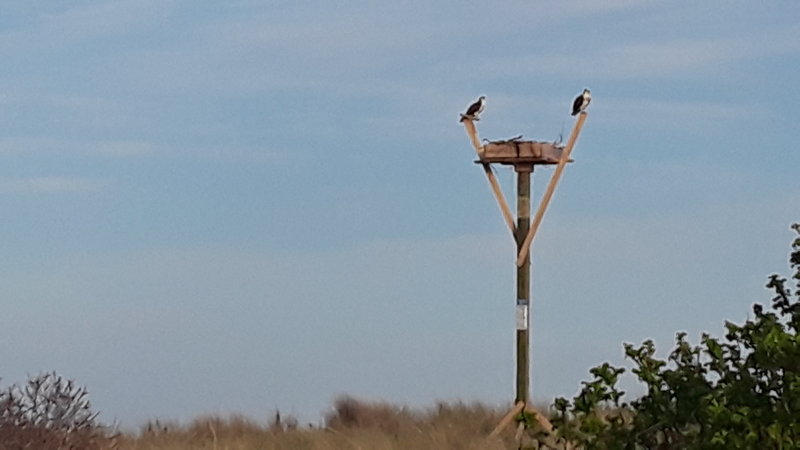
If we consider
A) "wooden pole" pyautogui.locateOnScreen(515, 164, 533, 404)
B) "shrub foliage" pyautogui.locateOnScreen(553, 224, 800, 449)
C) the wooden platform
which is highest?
the wooden platform

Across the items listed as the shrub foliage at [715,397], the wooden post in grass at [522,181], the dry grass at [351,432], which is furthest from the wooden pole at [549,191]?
the shrub foliage at [715,397]

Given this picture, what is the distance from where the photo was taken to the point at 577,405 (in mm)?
6824

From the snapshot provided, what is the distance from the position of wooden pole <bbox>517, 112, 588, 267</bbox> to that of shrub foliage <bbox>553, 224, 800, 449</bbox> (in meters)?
6.56

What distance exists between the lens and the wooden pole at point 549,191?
13.6 metres

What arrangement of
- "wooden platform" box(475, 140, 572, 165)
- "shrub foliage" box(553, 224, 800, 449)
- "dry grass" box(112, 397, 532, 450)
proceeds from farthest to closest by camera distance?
1. "wooden platform" box(475, 140, 572, 165)
2. "dry grass" box(112, 397, 532, 450)
3. "shrub foliage" box(553, 224, 800, 449)

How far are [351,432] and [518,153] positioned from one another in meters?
3.06

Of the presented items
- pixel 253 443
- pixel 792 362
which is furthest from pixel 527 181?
pixel 792 362

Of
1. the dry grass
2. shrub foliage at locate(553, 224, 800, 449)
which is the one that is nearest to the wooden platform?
the dry grass

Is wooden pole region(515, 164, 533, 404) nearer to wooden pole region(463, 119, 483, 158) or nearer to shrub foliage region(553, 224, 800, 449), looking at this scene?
wooden pole region(463, 119, 483, 158)

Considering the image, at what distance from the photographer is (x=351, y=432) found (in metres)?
13.7

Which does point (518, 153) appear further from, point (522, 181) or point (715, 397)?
point (715, 397)

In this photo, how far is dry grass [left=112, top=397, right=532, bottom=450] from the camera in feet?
40.1

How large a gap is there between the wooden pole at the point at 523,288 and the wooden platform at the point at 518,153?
102mm

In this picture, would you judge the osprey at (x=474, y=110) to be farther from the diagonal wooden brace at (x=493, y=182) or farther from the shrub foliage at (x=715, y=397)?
the shrub foliage at (x=715, y=397)
